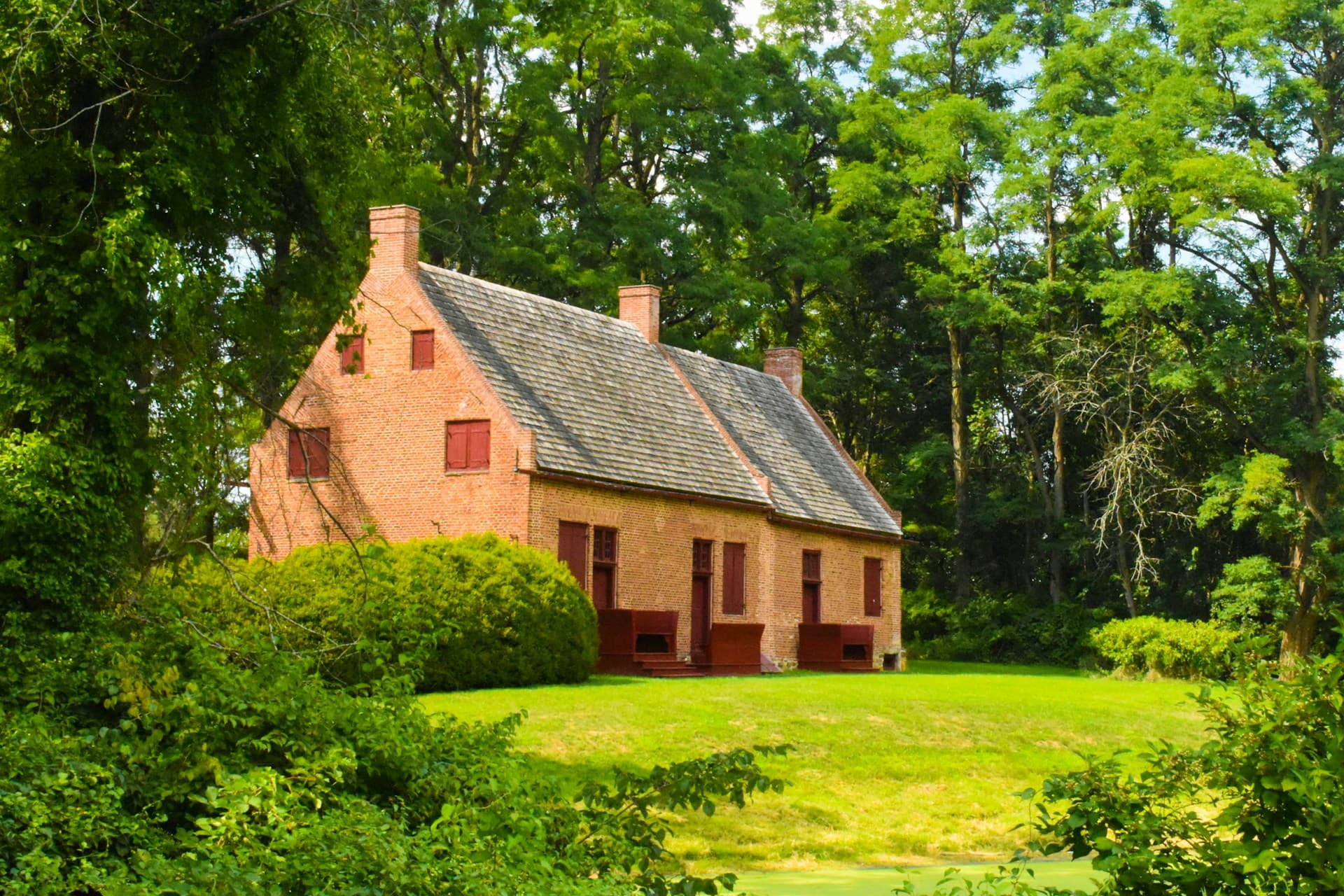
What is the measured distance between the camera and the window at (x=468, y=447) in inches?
1067

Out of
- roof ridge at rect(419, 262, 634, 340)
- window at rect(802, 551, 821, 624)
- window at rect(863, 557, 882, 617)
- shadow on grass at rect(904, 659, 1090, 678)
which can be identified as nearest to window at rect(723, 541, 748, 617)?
window at rect(802, 551, 821, 624)

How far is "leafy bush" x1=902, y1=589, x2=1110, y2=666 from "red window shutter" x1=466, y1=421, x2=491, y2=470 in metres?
20.8

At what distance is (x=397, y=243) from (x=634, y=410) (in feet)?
19.4

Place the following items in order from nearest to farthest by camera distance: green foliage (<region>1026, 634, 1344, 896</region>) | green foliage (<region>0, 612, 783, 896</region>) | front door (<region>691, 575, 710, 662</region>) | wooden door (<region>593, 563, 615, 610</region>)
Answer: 1. green foliage (<region>1026, 634, 1344, 896</region>)
2. green foliage (<region>0, 612, 783, 896</region>)
3. wooden door (<region>593, 563, 615, 610</region>)
4. front door (<region>691, 575, 710, 662</region>)

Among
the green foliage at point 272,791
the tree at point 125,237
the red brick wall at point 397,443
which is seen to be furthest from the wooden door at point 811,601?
the green foliage at point 272,791

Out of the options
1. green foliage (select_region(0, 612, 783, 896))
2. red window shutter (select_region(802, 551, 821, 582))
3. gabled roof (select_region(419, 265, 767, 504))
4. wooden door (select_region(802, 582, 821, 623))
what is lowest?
green foliage (select_region(0, 612, 783, 896))

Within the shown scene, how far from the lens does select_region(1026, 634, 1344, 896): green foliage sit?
6.61m

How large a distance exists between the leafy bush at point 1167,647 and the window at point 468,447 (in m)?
16.3

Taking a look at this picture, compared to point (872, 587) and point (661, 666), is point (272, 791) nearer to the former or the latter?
point (661, 666)

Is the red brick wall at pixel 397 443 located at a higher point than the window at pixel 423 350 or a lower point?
lower

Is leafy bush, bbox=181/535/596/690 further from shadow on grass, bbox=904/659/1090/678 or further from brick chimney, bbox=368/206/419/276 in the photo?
shadow on grass, bbox=904/659/1090/678

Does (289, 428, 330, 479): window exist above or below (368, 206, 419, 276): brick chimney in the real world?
below

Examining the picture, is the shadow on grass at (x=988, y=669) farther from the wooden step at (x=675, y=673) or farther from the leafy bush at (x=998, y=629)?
the wooden step at (x=675, y=673)

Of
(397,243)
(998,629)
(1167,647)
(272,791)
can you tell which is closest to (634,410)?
(397,243)
